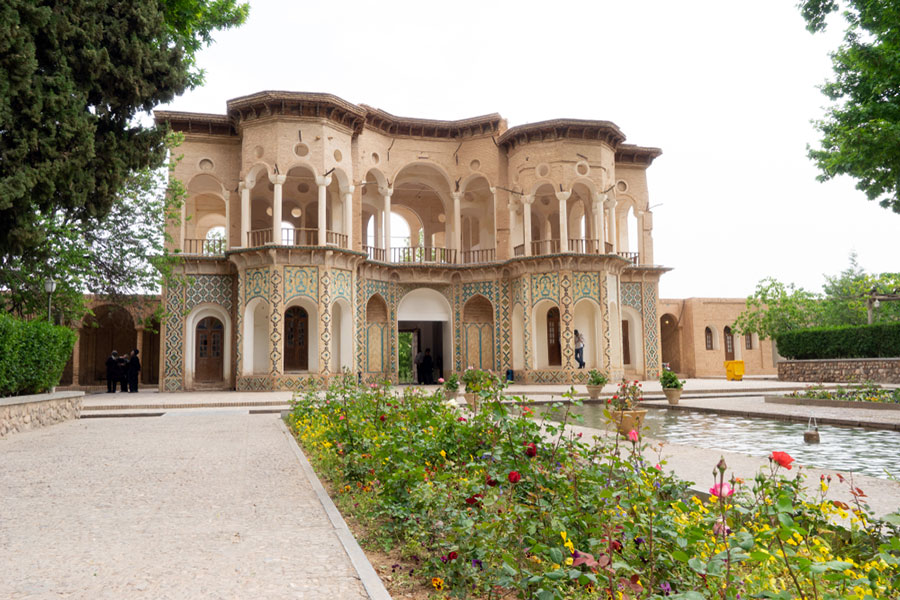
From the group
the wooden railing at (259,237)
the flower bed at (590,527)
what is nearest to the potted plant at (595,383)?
the wooden railing at (259,237)

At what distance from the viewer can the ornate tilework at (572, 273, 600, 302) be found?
2484 cm

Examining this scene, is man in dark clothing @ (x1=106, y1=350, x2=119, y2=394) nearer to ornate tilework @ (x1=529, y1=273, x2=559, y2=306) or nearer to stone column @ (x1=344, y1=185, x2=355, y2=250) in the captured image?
stone column @ (x1=344, y1=185, x2=355, y2=250)

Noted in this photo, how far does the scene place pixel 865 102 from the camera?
1395 centimetres

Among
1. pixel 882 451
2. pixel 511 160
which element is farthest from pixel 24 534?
pixel 511 160

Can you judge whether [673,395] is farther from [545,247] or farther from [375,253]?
[375,253]

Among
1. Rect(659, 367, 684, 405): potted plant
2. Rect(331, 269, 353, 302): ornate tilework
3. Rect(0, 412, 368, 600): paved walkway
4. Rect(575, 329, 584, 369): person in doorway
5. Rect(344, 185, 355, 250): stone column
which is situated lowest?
Rect(0, 412, 368, 600): paved walkway

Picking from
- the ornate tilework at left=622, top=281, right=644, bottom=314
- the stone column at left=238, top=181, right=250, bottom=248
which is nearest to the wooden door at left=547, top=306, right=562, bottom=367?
the ornate tilework at left=622, top=281, right=644, bottom=314

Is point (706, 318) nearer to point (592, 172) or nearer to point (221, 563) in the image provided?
point (592, 172)

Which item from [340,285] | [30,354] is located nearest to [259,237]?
[340,285]

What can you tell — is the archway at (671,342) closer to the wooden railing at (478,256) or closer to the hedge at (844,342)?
the hedge at (844,342)

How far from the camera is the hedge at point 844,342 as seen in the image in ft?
76.2

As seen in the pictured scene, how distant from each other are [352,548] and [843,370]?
24.8 m

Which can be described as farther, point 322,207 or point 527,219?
point 527,219

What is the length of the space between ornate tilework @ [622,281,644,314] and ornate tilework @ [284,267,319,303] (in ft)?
44.0
